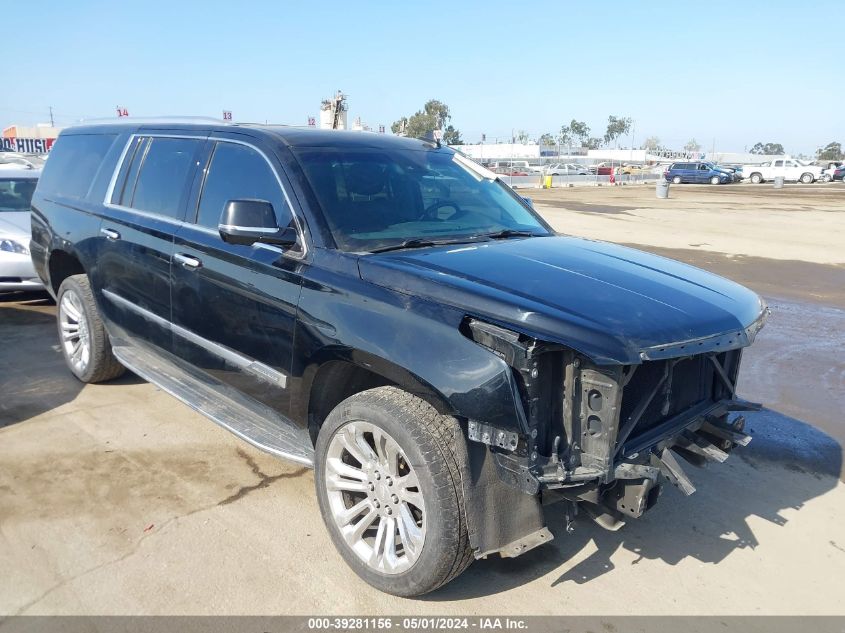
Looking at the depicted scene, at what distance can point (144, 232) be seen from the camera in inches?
174

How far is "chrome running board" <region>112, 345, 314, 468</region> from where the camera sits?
11.7ft

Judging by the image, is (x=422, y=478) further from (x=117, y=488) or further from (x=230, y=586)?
(x=117, y=488)

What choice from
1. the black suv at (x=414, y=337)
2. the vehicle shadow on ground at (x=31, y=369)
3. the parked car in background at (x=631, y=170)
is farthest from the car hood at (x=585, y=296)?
the parked car in background at (x=631, y=170)

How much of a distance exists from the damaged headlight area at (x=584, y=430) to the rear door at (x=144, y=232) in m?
2.37

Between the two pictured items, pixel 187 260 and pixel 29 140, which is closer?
pixel 187 260

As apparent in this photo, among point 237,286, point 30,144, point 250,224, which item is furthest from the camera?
point 30,144

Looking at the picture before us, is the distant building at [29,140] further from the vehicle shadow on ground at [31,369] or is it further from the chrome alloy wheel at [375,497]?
the chrome alloy wheel at [375,497]

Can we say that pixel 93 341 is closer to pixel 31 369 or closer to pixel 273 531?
pixel 31 369

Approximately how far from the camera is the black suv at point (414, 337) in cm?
264

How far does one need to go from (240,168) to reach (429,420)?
1934 millimetres

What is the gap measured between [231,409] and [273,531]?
0.76m

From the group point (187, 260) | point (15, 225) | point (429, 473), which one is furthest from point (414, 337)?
point (15, 225)

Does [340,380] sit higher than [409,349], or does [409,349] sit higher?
[409,349]

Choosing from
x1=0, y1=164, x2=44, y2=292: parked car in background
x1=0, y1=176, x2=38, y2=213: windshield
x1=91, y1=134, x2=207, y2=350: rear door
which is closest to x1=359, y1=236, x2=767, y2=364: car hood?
x1=91, y1=134, x2=207, y2=350: rear door
